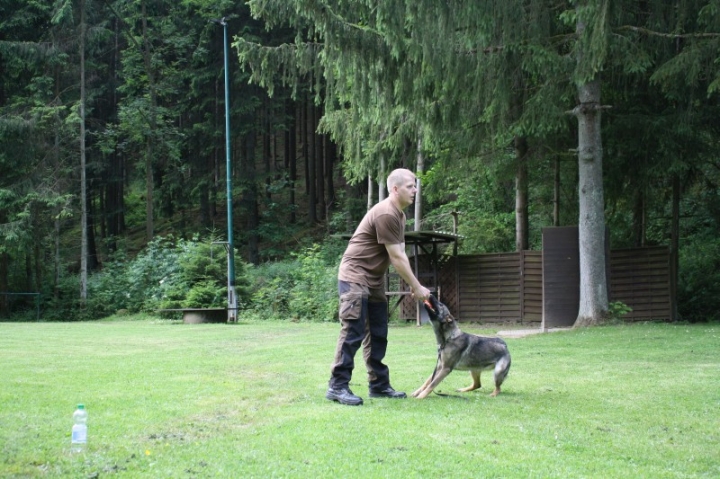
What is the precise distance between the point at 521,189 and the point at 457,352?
1363 centimetres

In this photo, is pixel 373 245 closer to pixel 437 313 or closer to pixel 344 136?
pixel 437 313

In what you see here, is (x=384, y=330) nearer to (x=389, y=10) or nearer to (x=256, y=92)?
(x=389, y=10)

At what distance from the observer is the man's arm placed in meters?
6.84

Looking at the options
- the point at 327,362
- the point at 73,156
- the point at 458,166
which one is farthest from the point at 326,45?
the point at 73,156

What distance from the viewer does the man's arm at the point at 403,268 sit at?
6840mm

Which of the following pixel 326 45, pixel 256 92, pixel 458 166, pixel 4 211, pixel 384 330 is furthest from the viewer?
pixel 256 92

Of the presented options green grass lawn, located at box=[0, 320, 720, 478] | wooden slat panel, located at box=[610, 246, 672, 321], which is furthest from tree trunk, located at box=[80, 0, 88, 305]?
wooden slat panel, located at box=[610, 246, 672, 321]

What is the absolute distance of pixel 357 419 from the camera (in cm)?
605

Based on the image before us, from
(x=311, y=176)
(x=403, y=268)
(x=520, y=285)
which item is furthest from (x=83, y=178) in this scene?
(x=403, y=268)

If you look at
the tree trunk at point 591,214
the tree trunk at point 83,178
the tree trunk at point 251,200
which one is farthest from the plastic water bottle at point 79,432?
the tree trunk at point 251,200

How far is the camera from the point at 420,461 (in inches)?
191

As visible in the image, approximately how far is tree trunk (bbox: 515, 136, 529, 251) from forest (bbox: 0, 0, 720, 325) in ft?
0.20

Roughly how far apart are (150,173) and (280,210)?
723 cm

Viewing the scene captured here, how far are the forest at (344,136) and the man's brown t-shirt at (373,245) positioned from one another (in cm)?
864
